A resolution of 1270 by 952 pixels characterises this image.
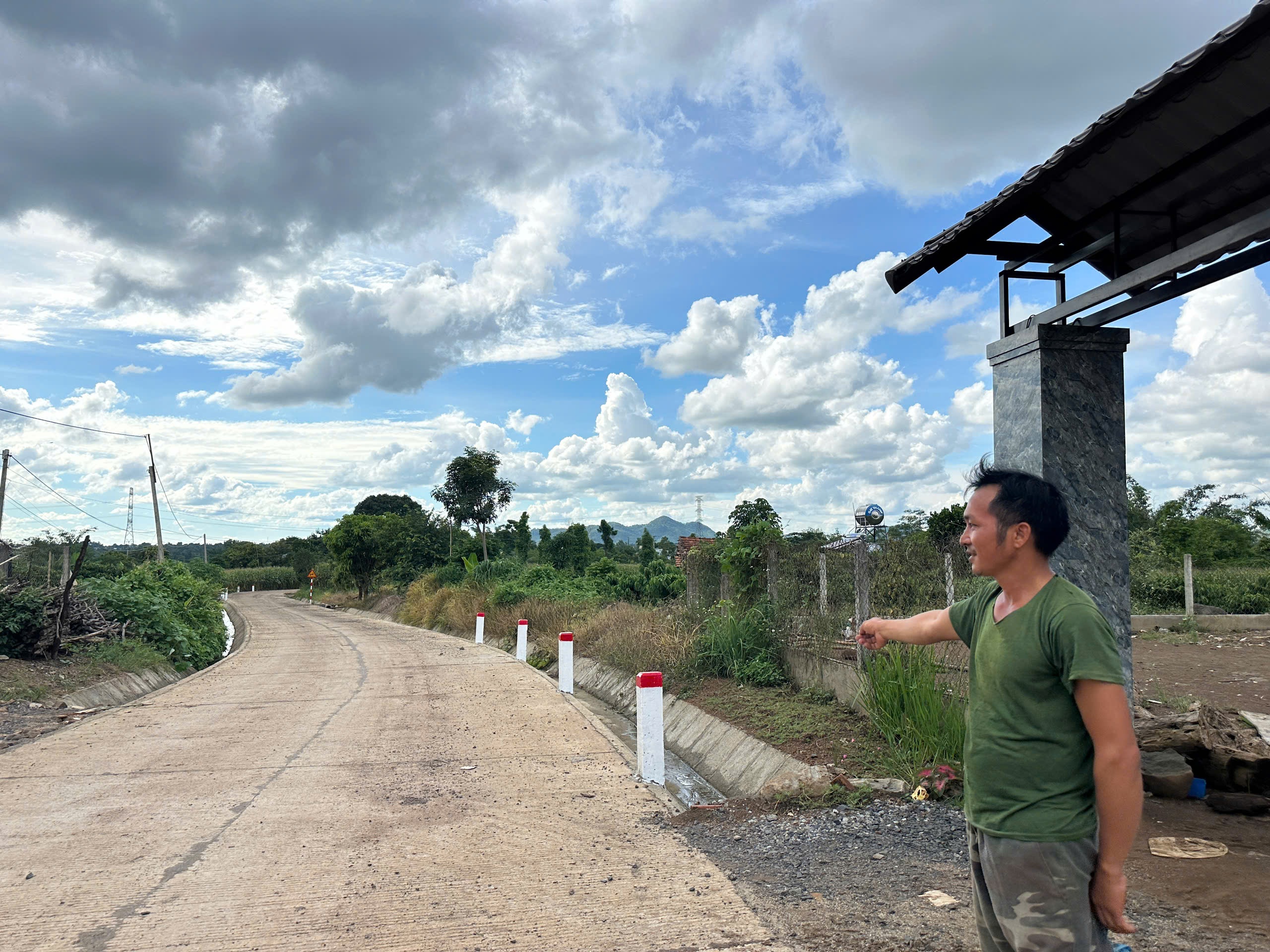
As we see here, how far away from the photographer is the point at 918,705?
23.1 ft

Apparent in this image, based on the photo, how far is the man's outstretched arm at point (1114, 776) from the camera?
91.8 inches

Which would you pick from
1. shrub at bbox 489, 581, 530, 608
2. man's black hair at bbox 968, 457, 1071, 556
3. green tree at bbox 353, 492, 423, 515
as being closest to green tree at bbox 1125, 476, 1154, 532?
shrub at bbox 489, 581, 530, 608

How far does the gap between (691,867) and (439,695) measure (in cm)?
856

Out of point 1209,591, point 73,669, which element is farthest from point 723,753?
point 1209,591

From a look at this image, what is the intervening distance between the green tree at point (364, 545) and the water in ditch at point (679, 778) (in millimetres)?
39876

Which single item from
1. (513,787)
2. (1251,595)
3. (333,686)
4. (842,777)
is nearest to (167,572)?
(333,686)

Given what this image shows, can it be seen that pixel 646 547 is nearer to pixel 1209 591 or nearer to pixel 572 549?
pixel 572 549

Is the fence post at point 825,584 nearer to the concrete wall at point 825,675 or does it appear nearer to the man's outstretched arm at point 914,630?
the concrete wall at point 825,675

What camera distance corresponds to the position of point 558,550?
4212 cm

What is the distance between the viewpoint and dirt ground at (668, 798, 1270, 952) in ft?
13.9

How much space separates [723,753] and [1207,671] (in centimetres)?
873

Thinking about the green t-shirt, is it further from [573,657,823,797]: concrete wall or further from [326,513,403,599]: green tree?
[326,513,403,599]: green tree

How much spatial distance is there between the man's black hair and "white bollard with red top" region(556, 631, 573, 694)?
1114 centimetres

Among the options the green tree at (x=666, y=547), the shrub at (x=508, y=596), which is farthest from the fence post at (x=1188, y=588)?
the green tree at (x=666, y=547)
